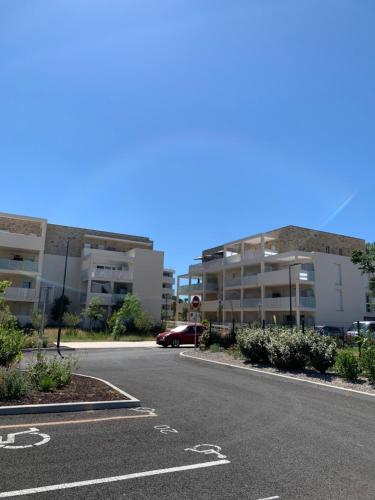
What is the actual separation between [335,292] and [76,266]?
29062 mm

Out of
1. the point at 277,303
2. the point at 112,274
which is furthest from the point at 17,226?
the point at 277,303

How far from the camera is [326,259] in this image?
38.6 meters

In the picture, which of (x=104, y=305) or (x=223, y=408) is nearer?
(x=223, y=408)

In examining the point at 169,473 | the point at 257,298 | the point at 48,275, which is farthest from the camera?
the point at 48,275

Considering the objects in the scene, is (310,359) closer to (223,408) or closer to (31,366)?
(223,408)

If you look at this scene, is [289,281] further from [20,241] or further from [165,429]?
[165,429]

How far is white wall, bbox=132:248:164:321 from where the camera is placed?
46.2m

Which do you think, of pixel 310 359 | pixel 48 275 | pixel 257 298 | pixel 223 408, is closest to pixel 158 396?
pixel 223 408

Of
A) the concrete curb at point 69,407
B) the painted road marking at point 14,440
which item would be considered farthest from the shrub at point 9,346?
the painted road marking at point 14,440

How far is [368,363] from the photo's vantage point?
11.1m

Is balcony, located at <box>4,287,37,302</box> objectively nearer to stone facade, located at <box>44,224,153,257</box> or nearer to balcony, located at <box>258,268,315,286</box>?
stone facade, located at <box>44,224,153,257</box>

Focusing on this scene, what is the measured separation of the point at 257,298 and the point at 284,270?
5.81 metres

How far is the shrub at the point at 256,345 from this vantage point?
14.8m

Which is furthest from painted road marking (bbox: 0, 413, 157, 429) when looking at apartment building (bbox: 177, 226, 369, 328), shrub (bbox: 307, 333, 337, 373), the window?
the window
